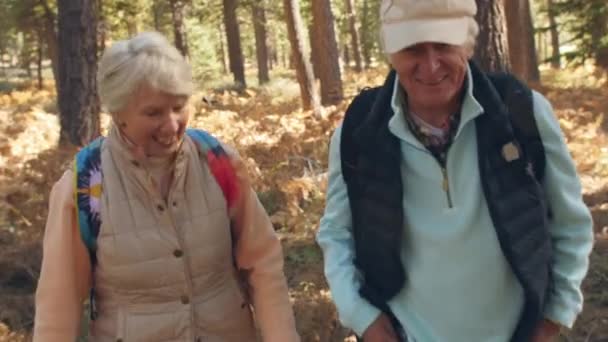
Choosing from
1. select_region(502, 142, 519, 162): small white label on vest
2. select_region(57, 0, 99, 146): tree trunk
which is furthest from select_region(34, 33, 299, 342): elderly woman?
select_region(57, 0, 99, 146): tree trunk

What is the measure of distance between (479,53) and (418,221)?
17.7ft

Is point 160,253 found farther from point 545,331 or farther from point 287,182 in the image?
point 287,182

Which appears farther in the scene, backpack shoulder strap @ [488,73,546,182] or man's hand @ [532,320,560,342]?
man's hand @ [532,320,560,342]

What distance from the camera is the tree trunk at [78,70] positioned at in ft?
35.1

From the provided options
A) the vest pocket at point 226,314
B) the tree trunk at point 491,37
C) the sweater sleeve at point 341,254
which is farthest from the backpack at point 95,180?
the tree trunk at point 491,37

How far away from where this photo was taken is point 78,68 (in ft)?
35.5

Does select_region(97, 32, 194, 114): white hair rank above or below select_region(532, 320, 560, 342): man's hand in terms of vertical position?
above

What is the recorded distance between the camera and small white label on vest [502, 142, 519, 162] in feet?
7.89

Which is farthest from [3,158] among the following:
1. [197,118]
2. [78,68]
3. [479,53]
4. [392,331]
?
[392,331]

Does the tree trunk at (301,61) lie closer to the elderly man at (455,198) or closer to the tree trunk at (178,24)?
the elderly man at (455,198)

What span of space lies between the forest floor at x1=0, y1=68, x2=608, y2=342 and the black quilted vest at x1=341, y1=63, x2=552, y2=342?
10.0 feet

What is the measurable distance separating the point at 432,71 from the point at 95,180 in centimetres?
125

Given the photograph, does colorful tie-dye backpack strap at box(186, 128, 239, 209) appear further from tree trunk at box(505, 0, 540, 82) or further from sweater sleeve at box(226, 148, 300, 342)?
tree trunk at box(505, 0, 540, 82)

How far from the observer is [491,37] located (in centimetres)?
746
